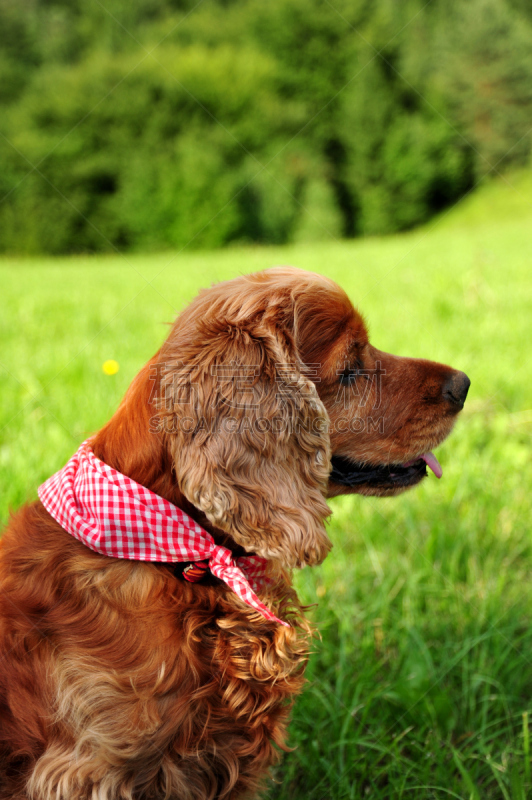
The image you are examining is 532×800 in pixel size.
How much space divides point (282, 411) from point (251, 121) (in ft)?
113

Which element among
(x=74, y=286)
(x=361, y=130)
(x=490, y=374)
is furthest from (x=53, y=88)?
(x=490, y=374)

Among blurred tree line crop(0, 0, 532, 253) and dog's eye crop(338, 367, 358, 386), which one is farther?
blurred tree line crop(0, 0, 532, 253)

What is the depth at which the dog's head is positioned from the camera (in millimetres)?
1551

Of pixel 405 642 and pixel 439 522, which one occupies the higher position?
pixel 439 522

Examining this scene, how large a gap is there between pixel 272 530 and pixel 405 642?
1191 millimetres

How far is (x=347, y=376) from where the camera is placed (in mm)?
1945

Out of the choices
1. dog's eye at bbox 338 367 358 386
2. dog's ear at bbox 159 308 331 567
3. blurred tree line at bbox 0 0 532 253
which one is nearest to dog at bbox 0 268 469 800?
dog's ear at bbox 159 308 331 567

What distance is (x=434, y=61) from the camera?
3316 cm

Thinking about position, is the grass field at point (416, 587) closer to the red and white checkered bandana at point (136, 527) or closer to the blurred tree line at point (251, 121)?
the red and white checkered bandana at point (136, 527)

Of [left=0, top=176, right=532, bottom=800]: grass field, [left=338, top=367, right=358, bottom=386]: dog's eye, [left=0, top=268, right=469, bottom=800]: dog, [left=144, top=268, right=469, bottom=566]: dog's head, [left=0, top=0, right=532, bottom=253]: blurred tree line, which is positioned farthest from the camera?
[left=0, top=0, right=532, bottom=253]: blurred tree line

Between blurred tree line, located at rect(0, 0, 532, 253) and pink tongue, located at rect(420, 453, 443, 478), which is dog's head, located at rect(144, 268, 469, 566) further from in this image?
blurred tree line, located at rect(0, 0, 532, 253)

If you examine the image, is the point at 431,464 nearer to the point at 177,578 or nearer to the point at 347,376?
the point at 347,376

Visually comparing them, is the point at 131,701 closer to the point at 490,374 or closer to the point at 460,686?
the point at 460,686

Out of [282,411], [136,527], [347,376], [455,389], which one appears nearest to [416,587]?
[455,389]
